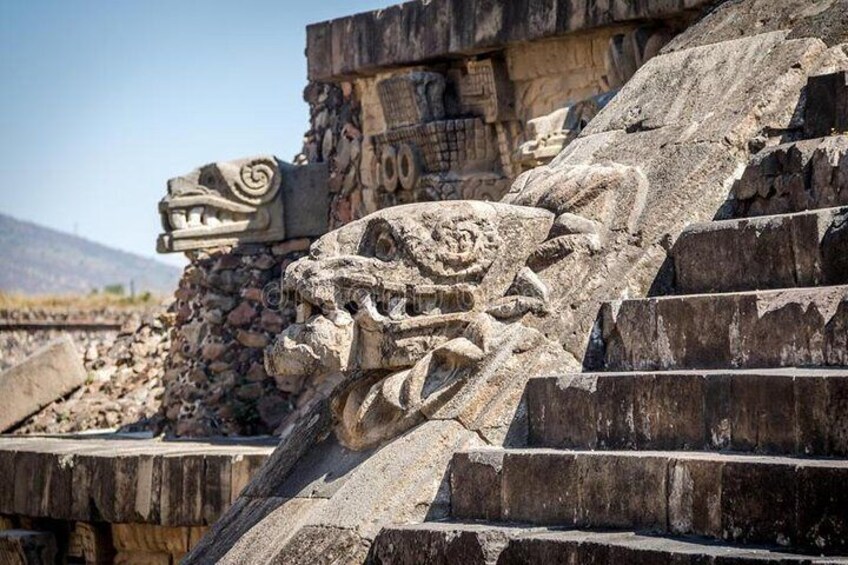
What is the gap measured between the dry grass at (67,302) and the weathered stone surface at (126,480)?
52.1ft

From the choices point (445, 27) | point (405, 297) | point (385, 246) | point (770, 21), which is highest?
point (445, 27)

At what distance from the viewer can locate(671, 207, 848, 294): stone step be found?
7.03 metres

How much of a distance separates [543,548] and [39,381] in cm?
1028

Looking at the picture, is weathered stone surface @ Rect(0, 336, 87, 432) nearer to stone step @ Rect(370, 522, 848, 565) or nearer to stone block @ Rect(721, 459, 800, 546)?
stone step @ Rect(370, 522, 848, 565)

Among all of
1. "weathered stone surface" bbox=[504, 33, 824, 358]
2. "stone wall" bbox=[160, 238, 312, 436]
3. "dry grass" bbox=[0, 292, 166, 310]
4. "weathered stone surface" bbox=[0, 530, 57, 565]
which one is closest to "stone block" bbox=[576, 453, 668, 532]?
"weathered stone surface" bbox=[504, 33, 824, 358]

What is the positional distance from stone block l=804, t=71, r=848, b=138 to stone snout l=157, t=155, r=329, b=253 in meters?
7.23

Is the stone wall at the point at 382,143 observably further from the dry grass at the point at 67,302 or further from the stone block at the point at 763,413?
the dry grass at the point at 67,302

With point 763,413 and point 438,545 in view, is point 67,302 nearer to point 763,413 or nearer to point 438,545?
point 438,545

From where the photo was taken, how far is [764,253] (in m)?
7.23

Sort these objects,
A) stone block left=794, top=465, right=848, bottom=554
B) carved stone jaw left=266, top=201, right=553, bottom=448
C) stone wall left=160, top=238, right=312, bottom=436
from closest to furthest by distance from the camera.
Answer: stone block left=794, top=465, right=848, bottom=554 < carved stone jaw left=266, top=201, right=553, bottom=448 < stone wall left=160, top=238, right=312, bottom=436

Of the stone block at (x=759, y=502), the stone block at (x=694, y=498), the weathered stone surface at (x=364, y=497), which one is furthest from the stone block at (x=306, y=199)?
the stone block at (x=759, y=502)

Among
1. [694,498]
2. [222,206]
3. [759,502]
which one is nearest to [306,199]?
[222,206]

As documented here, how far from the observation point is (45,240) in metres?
158

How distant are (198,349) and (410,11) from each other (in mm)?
3037
